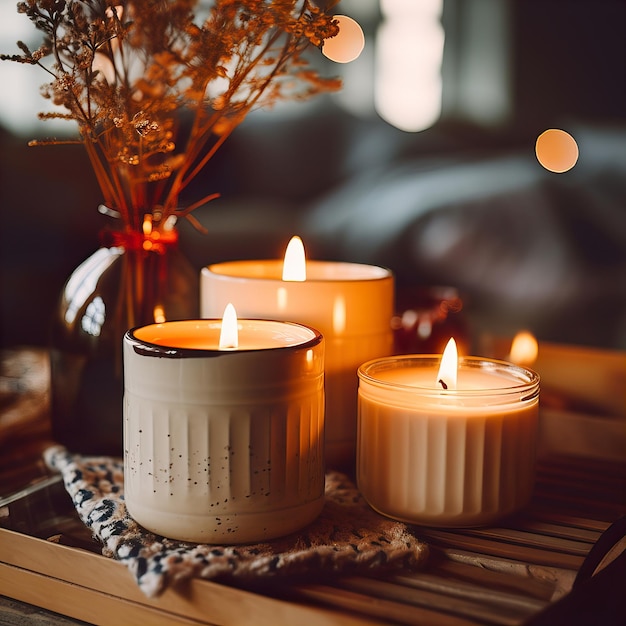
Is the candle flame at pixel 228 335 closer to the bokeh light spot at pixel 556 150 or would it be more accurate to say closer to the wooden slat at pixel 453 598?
the wooden slat at pixel 453 598


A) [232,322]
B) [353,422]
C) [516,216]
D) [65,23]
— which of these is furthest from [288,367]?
[516,216]

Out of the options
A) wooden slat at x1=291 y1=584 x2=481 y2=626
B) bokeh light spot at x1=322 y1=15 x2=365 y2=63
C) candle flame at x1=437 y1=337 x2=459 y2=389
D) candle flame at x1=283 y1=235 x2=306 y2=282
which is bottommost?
wooden slat at x1=291 y1=584 x2=481 y2=626

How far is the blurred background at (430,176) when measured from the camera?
64.0 inches

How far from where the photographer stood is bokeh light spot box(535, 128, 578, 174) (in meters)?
1.71

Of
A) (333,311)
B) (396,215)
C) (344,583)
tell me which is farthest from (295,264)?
(396,215)

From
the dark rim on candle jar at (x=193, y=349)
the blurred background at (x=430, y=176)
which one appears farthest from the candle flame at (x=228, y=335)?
the blurred background at (x=430, y=176)

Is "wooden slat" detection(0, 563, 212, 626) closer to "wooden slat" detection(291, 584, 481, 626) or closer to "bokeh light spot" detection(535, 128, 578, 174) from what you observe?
"wooden slat" detection(291, 584, 481, 626)

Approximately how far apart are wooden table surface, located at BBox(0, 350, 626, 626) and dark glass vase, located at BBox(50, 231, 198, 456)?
0.07 metres

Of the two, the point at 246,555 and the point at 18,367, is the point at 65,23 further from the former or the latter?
the point at 18,367

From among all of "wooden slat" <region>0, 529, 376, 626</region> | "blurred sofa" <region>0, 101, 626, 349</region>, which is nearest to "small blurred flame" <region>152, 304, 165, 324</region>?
"wooden slat" <region>0, 529, 376, 626</region>

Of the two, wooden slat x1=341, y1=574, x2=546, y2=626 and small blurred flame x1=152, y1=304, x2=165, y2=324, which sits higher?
small blurred flame x1=152, y1=304, x2=165, y2=324

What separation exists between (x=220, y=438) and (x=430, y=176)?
1.43 m

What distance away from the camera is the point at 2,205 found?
5.88ft

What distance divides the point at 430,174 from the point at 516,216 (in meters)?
0.27
